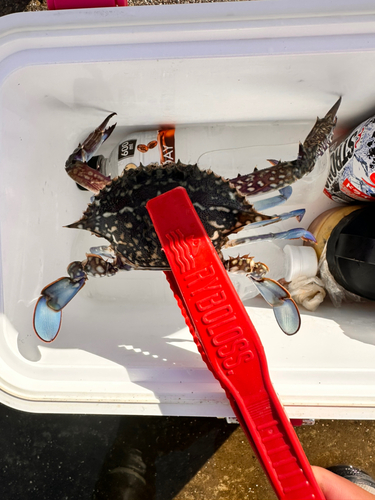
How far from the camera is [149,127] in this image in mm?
877

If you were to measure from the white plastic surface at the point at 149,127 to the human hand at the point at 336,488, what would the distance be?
15 cm

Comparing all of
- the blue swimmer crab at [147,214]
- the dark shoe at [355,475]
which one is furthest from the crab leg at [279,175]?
the dark shoe at [355,475]

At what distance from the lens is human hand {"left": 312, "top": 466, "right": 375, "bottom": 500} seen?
62 centimetres

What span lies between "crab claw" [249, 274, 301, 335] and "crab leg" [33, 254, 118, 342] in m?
0.32

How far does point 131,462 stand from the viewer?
3.27ft

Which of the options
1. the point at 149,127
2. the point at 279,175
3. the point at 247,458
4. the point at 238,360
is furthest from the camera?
the point at 247,458

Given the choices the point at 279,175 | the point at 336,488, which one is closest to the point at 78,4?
the point at 279,175

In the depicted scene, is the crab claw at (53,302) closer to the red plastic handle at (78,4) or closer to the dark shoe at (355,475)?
the red plastic handle at (78,4)

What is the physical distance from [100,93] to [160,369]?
575 mm

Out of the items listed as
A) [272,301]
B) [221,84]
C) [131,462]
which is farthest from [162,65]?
[131,462]

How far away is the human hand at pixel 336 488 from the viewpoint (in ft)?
2.04

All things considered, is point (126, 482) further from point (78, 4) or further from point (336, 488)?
point (78, 4)

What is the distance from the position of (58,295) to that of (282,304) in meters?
0.46

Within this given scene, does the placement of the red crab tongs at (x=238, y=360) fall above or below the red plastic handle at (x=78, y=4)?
below
